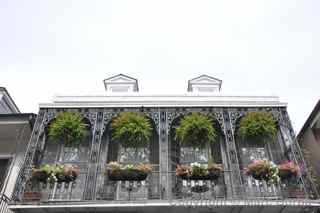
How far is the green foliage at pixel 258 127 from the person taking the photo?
8.99m

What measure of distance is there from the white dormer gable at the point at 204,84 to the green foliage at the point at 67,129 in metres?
5.23

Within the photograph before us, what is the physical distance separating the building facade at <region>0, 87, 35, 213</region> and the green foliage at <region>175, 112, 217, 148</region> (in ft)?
16.9

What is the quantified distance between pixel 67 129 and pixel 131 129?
2.05 m

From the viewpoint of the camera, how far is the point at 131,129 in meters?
8.90

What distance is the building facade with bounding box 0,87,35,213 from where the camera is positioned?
9335 mm

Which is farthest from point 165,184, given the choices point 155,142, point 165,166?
point 155,142

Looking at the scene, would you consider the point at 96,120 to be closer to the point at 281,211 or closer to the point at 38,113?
the point at 38,113

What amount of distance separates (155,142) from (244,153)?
304 cm

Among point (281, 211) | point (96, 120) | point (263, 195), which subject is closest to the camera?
point (281, 211)

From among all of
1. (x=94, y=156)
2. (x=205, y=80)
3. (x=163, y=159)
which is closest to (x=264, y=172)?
(x=163, y=159)

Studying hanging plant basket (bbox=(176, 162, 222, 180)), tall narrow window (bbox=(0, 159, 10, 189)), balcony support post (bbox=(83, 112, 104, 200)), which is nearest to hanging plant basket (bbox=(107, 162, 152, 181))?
balcony support post (bbox=(83, 112, 104, 200))

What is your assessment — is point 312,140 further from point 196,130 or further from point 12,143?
point 12,143

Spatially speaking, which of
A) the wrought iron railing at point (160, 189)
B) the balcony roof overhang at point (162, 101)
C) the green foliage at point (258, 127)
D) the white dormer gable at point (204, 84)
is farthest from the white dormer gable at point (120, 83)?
the green foliage at point (258, 127)

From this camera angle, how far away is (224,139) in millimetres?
9562
